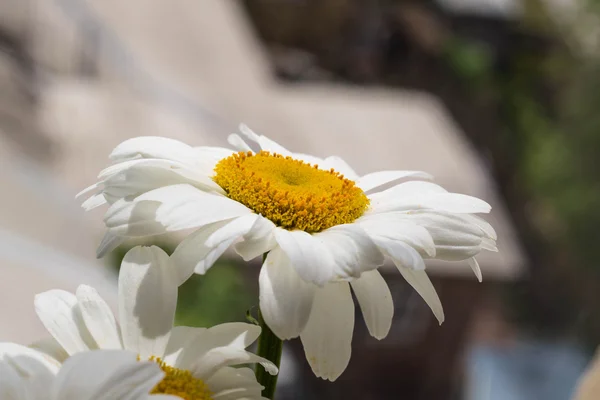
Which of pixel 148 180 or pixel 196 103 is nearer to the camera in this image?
pixel 148 180

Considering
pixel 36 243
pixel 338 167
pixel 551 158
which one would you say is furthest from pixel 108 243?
pixel 551 158

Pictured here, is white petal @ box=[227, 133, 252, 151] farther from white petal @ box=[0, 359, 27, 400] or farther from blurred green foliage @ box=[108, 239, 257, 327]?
blurred green foliage @ box=[108, 239, 257, 327]

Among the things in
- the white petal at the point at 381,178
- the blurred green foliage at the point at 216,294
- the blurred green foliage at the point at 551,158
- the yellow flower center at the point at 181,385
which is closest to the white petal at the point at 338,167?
the white petal at the point at 381,178

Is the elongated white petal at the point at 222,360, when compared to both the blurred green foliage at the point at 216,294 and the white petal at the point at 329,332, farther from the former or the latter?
the blurred green foliage at the point at 216,294

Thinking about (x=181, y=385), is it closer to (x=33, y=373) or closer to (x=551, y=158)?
(x=33, y=373)

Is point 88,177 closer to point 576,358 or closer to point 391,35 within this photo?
point 576,358

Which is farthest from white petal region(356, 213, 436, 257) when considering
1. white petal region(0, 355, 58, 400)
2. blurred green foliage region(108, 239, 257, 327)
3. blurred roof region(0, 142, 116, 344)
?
blurred green foliage region(108, 239, 257, 327)
